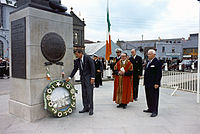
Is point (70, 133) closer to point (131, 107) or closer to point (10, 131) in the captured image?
point (10, 131)

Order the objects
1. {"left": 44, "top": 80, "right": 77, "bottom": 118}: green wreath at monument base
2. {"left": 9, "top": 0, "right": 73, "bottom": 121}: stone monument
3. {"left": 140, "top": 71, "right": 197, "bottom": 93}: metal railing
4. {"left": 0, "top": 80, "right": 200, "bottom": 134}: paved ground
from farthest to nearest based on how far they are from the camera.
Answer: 1. {"left": 140, "top": 71, "right": 197, "bottom": 93}: metal railing
2. {"left": 44, "top": 80, "right": 77, "bottom": 118}: green wreath at monument base
3. {"left": 9, "top": 0, "right": 73, "bottom": 121}: stone monument
4. {"left": 0, "top": 80, "right": 200, "bottom": 134}: paved ground

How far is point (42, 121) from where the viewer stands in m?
3.84

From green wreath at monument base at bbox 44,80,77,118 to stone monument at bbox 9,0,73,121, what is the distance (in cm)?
19


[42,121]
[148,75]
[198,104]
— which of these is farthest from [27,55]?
[198,104]

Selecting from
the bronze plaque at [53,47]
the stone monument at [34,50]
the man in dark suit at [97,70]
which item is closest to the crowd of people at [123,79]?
the bronze plaque at [53,47]

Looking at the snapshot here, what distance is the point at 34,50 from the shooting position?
3740 millimetres

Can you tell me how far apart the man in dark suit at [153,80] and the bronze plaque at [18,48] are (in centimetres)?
323

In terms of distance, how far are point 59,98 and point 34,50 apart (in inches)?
→ 53.4

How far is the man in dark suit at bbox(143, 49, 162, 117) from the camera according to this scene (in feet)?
14.0

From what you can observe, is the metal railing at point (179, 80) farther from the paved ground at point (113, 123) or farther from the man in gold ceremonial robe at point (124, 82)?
the man in gold ceremonial robe at point (124, 82)

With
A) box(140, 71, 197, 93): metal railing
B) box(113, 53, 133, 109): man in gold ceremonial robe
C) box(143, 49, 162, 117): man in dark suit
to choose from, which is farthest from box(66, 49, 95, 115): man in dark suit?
box(140, 71, 197, 93): metal railing

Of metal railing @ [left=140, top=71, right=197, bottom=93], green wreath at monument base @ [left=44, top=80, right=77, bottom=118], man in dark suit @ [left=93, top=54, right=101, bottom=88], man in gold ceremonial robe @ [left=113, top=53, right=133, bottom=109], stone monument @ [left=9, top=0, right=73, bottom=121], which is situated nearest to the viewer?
stone monument @ [left=9, top=0, right=73, bottom=121]

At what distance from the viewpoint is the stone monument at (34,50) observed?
146 inches

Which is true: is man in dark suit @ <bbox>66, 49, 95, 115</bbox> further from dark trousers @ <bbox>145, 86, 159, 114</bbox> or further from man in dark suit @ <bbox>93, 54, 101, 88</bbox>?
man in dark suit @ <bbox>93, 54, 101, 88</bbox>
